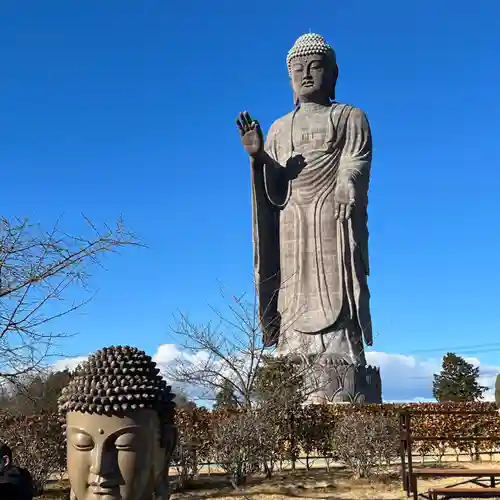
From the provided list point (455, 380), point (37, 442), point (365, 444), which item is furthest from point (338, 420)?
point (455, 380)

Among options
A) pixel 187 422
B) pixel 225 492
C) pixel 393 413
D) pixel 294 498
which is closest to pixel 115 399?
pixel 294 498

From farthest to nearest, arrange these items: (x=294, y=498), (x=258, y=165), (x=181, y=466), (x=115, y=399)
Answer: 1. (x=258, y=165)
2. (x=181, y=466)
3. (x=294, y=498)
4. (x=115, y=399)

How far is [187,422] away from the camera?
37.4ft

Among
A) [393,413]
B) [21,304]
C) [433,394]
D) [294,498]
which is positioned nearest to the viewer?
[21,304]

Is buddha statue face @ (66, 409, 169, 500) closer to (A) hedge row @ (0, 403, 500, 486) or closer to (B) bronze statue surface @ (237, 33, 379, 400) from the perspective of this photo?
(A) hedge row @ (0, 403, 500, 486)

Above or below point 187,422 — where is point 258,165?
above

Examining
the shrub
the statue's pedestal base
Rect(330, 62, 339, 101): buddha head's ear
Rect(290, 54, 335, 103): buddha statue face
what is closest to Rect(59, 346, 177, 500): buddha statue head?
the shrub

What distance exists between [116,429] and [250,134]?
13721mm

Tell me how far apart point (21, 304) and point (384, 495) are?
531 centimetres

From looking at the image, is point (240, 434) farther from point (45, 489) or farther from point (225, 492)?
point (45, 489)

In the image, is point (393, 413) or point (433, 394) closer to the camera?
point (393, 413)

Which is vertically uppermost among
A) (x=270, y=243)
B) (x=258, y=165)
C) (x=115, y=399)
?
(x=258, y=165)

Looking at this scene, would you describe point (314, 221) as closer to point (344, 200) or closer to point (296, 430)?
point (344, 200)

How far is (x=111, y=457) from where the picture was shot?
10.0 ft
